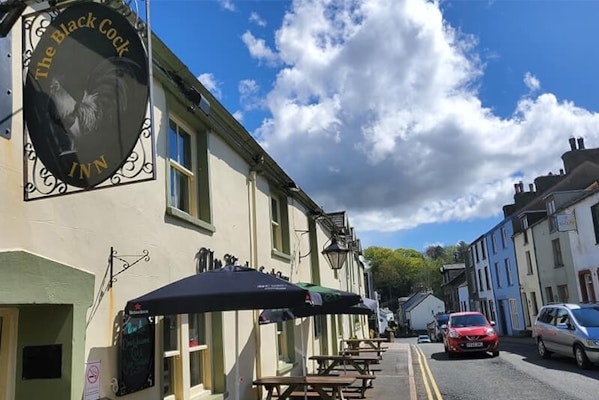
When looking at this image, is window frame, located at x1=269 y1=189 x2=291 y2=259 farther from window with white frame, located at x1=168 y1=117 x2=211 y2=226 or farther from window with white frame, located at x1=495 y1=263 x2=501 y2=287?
window with white frame, located at x1=495 y1=263 x2=501 y2=287

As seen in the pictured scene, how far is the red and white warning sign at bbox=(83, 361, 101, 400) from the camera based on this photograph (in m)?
4.32

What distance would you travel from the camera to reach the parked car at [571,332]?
13.5 metres

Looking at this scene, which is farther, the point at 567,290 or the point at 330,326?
the point at 567,290

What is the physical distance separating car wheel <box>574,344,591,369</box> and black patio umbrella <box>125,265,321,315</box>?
37.4ft

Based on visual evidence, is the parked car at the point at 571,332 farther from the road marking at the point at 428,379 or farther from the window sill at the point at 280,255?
the window sill at the point at 280,255

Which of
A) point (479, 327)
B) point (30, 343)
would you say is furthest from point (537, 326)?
point (30, 343)

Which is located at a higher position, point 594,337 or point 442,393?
point 594,337

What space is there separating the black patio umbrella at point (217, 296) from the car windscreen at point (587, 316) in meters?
11.9

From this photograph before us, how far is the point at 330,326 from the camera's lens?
55.3ft

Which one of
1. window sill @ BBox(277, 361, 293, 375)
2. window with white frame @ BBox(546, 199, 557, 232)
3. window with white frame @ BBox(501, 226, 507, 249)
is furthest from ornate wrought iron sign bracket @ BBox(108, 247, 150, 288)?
window with white frame @ BBox(501, 226, 507, 249)

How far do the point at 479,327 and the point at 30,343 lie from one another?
18.2 metres

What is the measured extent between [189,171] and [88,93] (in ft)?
13.3

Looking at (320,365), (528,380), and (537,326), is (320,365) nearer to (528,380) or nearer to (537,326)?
(528,380)

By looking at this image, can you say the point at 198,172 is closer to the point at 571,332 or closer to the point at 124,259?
the point at 124,259
